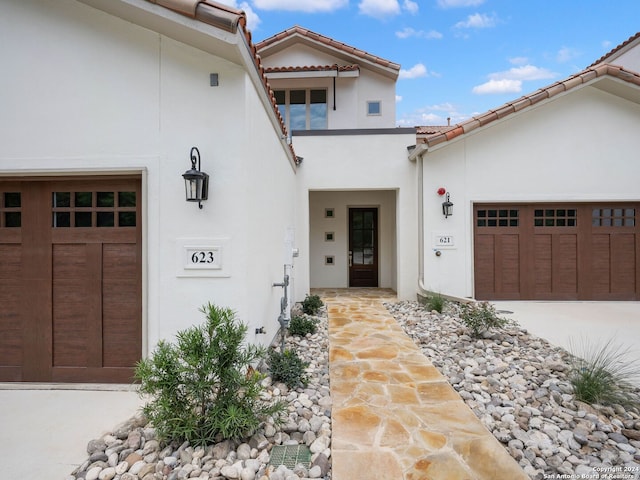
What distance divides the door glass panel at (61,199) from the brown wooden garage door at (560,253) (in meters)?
7.57

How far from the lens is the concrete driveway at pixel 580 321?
4.78m

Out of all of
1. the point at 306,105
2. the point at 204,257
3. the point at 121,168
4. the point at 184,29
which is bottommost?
the point at 204,257

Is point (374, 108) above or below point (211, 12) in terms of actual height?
above

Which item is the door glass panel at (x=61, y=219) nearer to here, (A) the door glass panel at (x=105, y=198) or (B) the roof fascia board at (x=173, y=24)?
(A) the door glass panel at (x=105, y=198)

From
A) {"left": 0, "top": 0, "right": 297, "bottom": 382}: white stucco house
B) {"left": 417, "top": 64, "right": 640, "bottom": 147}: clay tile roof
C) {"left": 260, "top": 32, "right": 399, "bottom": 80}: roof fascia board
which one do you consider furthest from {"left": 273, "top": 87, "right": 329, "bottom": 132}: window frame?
{"left": 0, "top": 0, "right": 297, "bottom": 382}: white stucco house

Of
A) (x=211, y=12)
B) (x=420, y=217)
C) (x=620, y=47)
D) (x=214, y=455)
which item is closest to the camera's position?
(x=214, y=455)

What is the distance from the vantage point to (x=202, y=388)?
96.6 inches

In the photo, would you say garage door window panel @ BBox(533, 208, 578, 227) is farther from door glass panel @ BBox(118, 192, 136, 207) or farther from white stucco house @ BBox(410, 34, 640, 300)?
door glass panel @ BBox(118, 192, 136, 207)

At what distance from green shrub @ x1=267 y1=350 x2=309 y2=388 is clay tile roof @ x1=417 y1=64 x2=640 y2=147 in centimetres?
557

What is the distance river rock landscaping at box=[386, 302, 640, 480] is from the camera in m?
2.36

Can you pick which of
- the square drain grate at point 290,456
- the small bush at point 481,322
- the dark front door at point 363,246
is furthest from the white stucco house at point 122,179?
the dark front door at point 363,246

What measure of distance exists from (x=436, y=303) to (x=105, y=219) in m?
5.92

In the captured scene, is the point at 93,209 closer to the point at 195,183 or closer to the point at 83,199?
the point at 83,199

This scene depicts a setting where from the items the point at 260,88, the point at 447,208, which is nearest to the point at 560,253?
the point at 447,208
